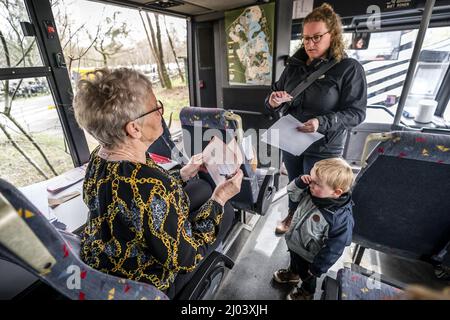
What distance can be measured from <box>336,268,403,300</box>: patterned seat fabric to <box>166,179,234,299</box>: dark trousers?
59 cm

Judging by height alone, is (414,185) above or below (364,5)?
below

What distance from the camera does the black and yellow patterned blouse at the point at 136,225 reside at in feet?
2.54

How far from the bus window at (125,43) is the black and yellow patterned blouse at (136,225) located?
1.69ft

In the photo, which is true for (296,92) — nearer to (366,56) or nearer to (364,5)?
(364,5)

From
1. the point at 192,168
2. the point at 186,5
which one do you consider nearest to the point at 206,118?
the point at 192,168

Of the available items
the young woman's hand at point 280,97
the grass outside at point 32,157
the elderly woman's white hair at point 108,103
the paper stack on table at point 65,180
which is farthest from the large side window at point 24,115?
the young woman's hand at point 280,97

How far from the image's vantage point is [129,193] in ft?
2.52

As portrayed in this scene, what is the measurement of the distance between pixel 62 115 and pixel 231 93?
1.90 metres

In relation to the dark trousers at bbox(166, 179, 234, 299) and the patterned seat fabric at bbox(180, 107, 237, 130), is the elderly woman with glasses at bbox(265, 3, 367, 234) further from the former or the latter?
the dark trousers at bbox(166, 179, 234, 299)

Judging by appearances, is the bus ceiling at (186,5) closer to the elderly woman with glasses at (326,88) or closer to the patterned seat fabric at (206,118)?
the elderly woman with glasses at (326,88)

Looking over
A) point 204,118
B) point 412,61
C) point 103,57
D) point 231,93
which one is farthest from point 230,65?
point 412,61
